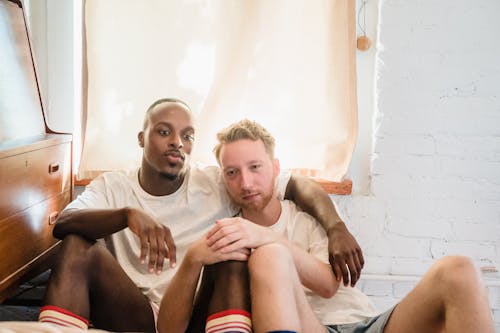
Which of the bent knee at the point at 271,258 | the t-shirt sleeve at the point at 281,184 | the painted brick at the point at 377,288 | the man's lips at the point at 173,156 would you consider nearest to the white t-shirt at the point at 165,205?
the t-shirt sleeve at the point at 281,184

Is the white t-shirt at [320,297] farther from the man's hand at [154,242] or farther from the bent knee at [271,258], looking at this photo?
the man's hand at [154,242]

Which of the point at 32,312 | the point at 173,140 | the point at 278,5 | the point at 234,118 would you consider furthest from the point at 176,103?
the point at 32,312

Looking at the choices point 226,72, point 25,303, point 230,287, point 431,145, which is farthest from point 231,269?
point 431,145

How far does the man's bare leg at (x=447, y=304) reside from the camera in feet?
4.18

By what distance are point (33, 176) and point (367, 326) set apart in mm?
1091

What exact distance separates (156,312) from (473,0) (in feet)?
5.41

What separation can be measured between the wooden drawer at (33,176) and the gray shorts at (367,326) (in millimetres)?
959

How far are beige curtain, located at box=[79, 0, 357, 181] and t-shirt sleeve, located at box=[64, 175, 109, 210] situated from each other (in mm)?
471

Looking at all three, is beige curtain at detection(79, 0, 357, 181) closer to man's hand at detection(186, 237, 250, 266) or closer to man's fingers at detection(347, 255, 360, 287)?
man's fingers at detection(347, 255, 360, 287)

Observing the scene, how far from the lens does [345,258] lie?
1575mm

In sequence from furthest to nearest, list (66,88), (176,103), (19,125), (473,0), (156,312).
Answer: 1. (66,88)
2. (473,0)
3. (176,103)
4. (19,125)
5. (156,312)

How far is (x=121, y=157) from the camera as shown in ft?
7.64

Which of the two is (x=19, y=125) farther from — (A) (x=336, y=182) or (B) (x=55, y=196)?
(A) (x=336, y=182)

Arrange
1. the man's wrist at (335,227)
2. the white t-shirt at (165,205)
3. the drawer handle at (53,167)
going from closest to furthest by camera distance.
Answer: the man's wrist at (335,227)
the white t-shirt at (165,205)
the drawer handle at (53,167)
